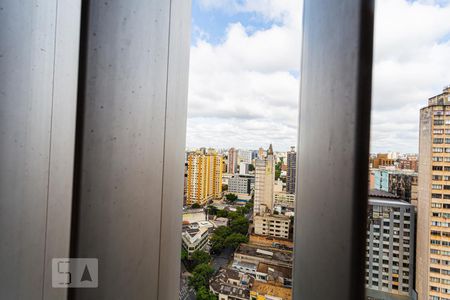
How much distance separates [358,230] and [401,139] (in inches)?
18.7

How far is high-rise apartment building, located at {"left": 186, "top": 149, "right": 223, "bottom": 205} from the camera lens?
3.94 feet

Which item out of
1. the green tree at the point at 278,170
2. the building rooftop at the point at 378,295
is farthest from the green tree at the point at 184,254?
the building rooftop at the point at 378,295

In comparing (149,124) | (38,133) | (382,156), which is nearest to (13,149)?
(38,133)

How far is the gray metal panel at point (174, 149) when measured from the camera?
34.7 inches

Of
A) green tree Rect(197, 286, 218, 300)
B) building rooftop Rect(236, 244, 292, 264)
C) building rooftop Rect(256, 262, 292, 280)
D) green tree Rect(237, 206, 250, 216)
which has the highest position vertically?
green tree Rect(237, 206, 250, 216)

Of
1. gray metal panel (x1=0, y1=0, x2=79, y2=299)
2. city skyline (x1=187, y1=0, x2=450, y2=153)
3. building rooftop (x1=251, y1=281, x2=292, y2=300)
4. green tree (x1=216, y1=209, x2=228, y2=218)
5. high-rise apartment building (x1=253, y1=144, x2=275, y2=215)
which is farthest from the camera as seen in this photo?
green tree (x1=216, y1=209, x2=228, y2=218)

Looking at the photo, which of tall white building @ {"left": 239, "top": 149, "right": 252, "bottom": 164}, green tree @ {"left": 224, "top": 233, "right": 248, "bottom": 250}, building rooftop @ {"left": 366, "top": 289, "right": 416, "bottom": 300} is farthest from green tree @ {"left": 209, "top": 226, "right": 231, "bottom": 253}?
building rooftop @ {"left": 366, "top": 289, "right": 416, "bottom": 300}

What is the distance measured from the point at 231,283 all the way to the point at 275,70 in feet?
3.56

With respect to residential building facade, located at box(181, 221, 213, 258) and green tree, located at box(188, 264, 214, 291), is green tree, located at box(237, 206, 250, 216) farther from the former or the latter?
green tree, located at box(188, 264, 214, 291)

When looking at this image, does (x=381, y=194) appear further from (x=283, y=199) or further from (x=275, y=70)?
(x=275, y=70)

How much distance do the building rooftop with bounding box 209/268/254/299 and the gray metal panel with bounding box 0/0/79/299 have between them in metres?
0.63

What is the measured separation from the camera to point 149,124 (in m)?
0.82

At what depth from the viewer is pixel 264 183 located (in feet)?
3.63

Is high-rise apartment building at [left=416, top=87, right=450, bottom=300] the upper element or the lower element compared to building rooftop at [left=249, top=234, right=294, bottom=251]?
upper
